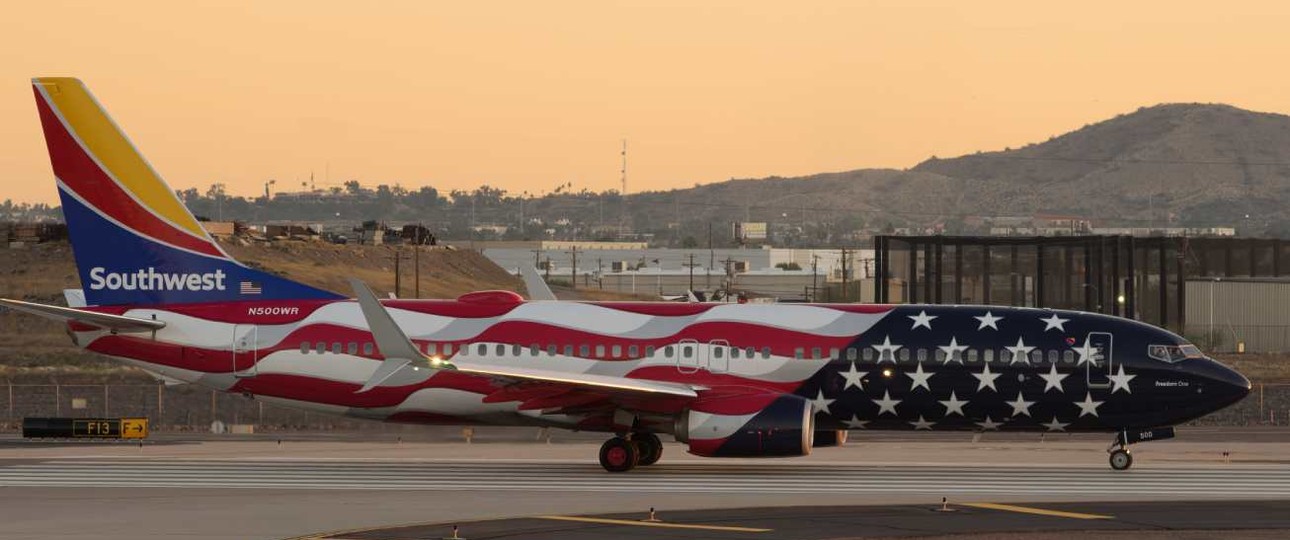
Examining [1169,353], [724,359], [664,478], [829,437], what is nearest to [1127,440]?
[1169,353]

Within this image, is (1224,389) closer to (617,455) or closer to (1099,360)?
(1099,360)

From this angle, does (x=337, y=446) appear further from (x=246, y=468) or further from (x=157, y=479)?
(x=157, y=479)

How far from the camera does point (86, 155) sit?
42375 mm

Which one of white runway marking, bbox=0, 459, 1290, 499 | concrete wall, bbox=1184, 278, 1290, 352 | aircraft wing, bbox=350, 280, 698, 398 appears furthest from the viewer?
concrete wall, bbox=1184, 278, 1290, 352

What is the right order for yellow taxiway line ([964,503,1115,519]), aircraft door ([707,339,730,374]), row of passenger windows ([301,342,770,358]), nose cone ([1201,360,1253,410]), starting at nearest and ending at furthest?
yellow taxiway line ([964,503,1115,519]) < nose cone ([1201,360,1253,410]) < aircraft door ([707,339,730,374]) < row of passenger windows ([301,342,770,358])

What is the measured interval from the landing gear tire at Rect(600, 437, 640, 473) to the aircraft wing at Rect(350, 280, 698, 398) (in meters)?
1.36

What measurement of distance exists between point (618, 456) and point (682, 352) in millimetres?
2728

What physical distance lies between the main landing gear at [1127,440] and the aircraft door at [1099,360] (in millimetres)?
1391

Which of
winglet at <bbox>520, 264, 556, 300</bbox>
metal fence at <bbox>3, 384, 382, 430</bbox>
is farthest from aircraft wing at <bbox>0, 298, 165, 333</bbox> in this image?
metal fence at <bbox>3, 384, 382, 430</bbox>

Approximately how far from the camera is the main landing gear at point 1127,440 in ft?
131

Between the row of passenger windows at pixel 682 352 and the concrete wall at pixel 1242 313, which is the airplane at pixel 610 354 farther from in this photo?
the concrete wall at pixel 1242 313

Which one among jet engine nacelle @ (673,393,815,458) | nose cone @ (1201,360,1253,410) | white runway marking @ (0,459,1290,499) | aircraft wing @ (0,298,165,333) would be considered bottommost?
white runway marking @ (0,459,1290,499)

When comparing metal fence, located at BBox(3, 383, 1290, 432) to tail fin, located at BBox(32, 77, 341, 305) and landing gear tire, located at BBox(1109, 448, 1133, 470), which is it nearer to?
Answer: tail fin, located at BBox(32, 77, 341, 305)

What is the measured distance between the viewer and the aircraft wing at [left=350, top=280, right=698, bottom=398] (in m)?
36.4
